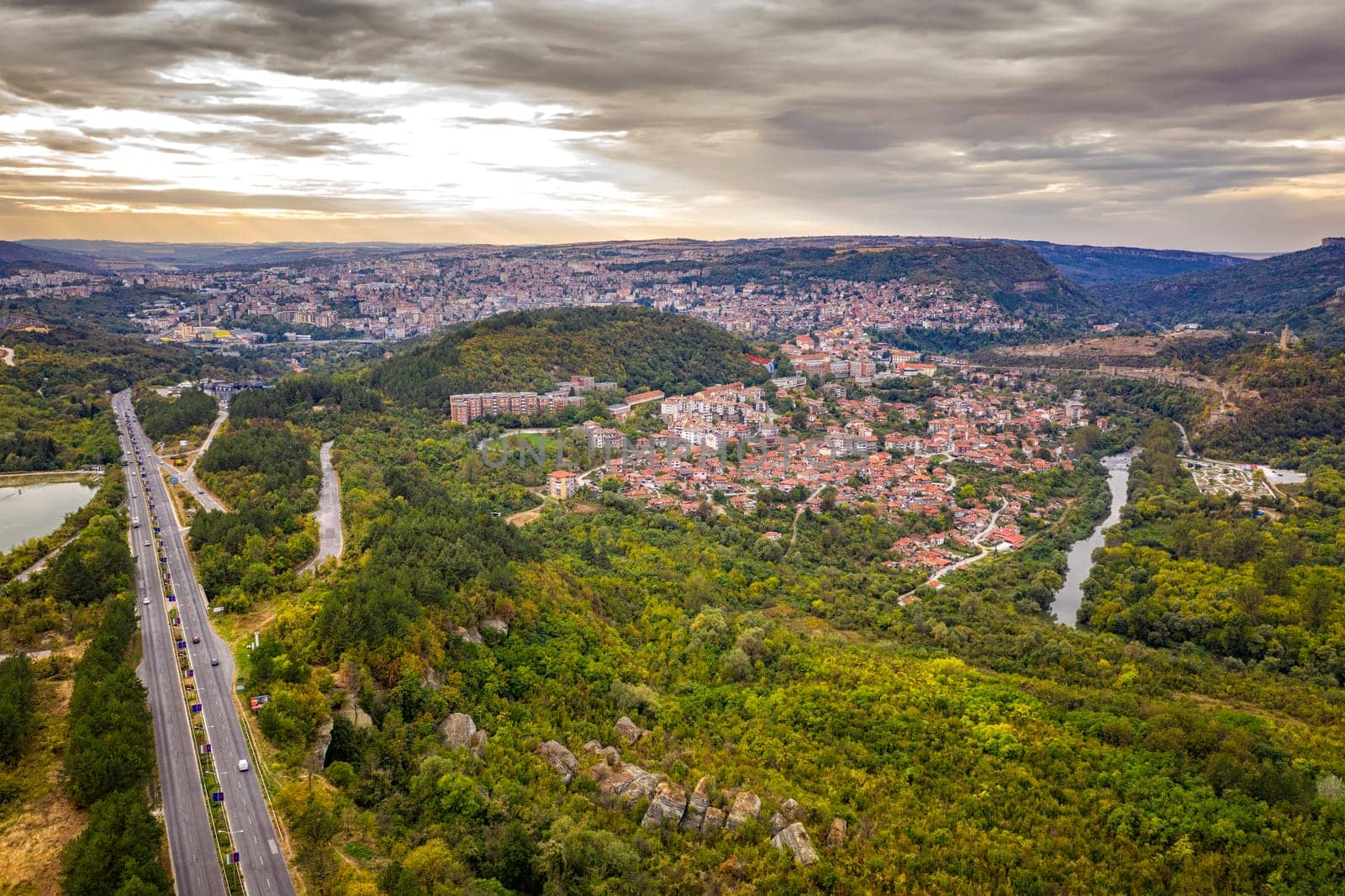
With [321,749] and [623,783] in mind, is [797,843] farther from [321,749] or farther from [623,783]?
[321,749]

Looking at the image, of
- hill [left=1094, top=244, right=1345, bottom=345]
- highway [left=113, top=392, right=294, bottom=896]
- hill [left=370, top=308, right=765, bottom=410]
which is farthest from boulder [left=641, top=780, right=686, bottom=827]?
hill [left=1094, top=244, right=1345, bottom=345]

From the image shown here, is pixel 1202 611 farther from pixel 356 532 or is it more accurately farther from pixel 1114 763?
pixel 356 532

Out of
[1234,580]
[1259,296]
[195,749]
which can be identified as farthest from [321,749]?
[1259,296]

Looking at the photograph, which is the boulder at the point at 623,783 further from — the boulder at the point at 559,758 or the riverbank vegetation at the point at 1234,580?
the riverbank vegetation at the point at 1234,580

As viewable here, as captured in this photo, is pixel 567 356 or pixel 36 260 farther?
pixel 36 260

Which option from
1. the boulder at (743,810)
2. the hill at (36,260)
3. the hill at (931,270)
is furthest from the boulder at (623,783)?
the hill at (36,260)

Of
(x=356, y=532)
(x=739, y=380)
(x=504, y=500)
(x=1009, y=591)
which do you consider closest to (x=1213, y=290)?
(x=739, y=380)
